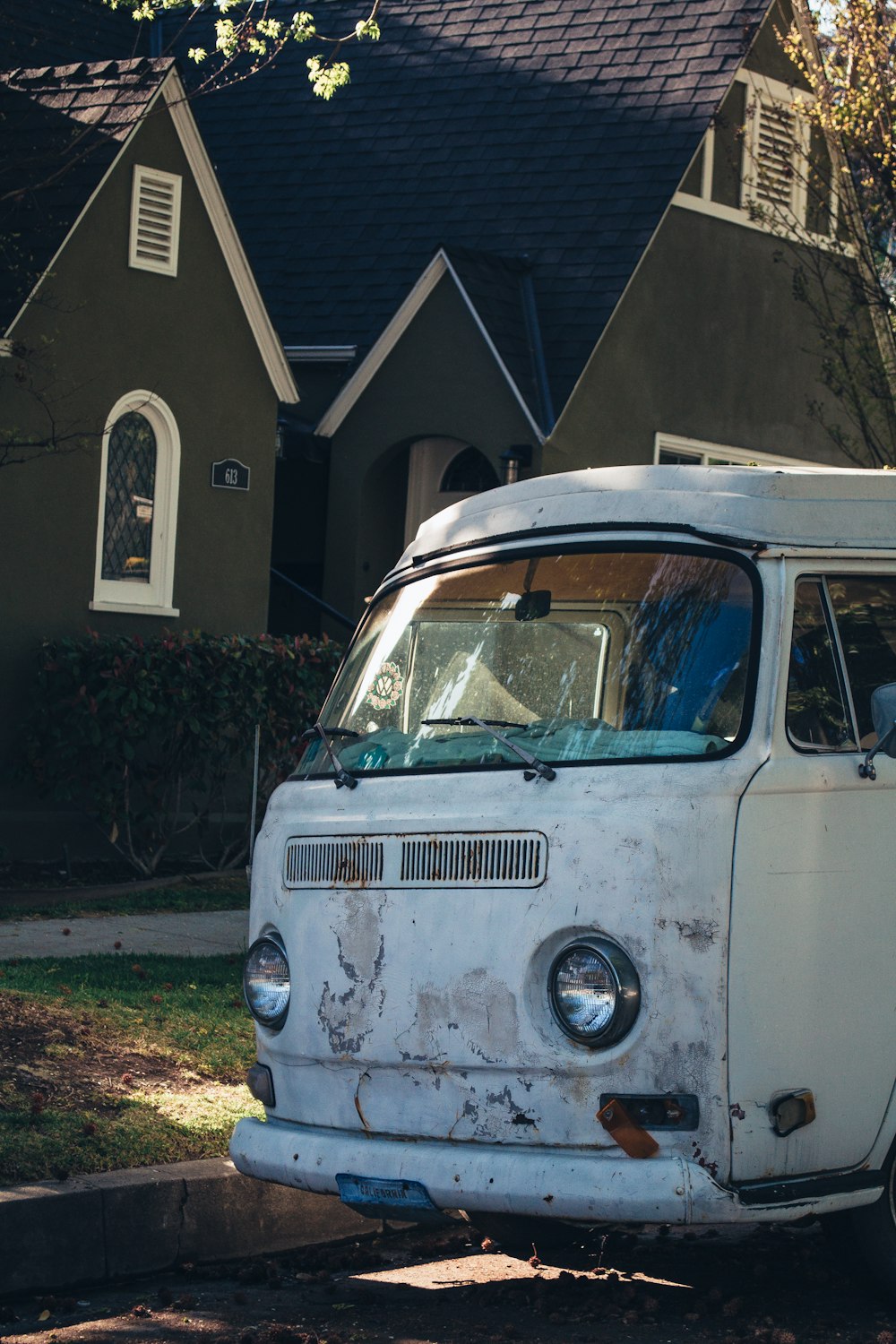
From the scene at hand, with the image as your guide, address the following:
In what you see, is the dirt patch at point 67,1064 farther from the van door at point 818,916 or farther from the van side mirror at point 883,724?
the van side mirror at point 883,724

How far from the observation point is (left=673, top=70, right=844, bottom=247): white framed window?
60.3ft

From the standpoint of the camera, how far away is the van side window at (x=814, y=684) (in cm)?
523

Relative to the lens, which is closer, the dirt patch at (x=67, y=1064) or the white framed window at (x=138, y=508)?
the dirt patch at (x=67, y=1064)

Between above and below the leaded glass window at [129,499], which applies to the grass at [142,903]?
below

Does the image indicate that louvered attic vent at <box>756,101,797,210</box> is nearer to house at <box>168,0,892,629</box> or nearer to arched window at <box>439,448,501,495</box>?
house at <box>168,0,892,629</box>

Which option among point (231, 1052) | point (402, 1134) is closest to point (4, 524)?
point (231, 1052)

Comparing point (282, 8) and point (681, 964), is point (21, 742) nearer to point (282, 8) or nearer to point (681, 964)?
point (681, 964)

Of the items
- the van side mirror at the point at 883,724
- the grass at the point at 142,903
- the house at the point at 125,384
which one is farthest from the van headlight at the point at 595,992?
the house at the point at 125,384

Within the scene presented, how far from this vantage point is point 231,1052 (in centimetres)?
789

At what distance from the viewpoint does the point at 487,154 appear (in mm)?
19172

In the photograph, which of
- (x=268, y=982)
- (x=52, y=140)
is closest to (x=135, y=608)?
(x=52, y=140)

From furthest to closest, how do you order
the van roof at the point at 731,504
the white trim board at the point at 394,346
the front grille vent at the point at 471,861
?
the white trim board at the point at 394,346 < the van roof at the point at 731,504 < the front grille vent at the point at 471,861

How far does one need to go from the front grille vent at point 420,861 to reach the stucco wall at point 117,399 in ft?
29.4

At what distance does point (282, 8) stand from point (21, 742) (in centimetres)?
1212
